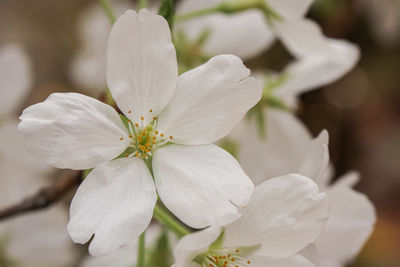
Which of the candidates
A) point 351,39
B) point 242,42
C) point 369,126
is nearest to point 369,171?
point 369,126

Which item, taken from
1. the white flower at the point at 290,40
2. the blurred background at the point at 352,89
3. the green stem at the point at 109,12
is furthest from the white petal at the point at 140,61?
the blurred background at the point at 352,89

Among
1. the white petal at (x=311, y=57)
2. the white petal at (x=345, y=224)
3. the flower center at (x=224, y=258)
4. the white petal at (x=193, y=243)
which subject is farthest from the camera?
the white petal at (x=311, y=57)

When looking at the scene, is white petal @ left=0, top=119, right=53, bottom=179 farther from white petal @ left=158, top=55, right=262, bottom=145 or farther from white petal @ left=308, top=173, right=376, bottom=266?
white petal @ left=308, top=173, right=376, bottom=266

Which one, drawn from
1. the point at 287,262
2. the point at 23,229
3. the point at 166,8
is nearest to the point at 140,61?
the point at 166,8

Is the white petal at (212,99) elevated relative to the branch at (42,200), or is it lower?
elevated

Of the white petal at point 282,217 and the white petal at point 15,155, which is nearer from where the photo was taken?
the white petal at point 282,217

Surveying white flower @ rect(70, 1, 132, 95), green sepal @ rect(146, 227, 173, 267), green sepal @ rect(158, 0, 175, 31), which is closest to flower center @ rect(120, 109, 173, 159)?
green sepal @ rect(158, 0, 175, 31)

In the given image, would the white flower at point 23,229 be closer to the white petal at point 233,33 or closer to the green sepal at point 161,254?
the green sepal at point 161,254
